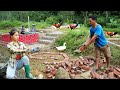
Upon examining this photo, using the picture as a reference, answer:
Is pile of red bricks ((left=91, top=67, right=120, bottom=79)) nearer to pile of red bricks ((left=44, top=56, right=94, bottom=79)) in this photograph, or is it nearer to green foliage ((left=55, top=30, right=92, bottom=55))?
pile of red bricks ((left=44, top=56, right=94, bottom=79))

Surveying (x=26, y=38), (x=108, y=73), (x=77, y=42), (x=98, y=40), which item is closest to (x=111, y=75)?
(x=108, y=73)

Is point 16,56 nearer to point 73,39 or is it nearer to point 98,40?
point 73,39

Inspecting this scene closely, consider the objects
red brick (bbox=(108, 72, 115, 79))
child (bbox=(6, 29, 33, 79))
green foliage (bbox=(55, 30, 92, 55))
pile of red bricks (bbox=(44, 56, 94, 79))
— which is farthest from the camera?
green foliage (bbox=(55, 30, 92, 55))

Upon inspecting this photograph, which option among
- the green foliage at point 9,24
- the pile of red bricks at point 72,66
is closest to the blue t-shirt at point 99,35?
the pile of red bricks at point 72,66

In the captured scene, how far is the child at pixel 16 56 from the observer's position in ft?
15.1

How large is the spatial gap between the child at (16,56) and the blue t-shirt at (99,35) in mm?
737

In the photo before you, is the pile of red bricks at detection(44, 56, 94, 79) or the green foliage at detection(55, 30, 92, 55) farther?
the green foliage at detection(55, 30, 92, 55)

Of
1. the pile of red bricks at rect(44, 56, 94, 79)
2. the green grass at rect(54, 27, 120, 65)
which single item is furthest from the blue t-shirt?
the pile of red bricks at rect(44, 56, 94, 79)

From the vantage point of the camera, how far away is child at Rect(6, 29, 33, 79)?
459 centimetres

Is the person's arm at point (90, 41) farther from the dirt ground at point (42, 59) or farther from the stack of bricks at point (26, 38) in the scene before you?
the stack of bricks at point (26, 38)

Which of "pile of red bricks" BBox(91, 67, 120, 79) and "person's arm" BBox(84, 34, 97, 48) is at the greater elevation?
"person's arm" BBox(84, 34, 97, 48)

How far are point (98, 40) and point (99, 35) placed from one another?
71mm
